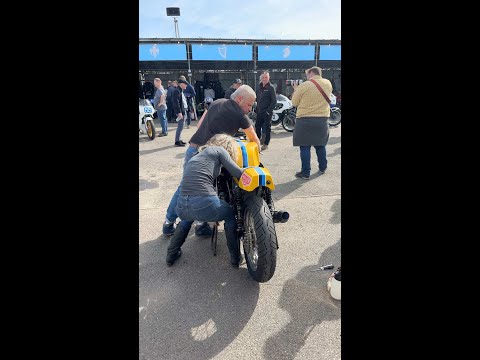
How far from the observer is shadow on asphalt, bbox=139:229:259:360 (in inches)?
65.1

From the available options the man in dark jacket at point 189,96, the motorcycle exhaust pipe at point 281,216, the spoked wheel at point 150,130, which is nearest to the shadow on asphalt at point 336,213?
the motorcycle exhaust pipe at point 281,216

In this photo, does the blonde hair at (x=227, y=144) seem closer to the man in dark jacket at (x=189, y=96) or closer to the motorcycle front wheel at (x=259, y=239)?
the motorcycle front wheel at (x=259, y=239)

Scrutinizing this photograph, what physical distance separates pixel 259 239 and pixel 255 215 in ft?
0.59

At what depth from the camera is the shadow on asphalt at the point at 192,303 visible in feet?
5.42

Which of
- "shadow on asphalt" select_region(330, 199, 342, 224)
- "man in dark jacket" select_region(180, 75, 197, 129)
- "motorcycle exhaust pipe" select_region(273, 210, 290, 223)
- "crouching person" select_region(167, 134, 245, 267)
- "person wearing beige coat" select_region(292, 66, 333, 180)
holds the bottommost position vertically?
"shadow on asphalt" select_region(330, 199, 342, 224)

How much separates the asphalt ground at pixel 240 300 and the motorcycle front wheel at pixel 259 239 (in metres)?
0.18

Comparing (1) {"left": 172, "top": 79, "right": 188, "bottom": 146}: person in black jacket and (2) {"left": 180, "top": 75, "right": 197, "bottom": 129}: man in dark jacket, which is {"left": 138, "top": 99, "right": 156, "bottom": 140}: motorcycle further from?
(2) {"left": 180, "top": 75, "right": 197, "bottom": 129}: man in dark jacket

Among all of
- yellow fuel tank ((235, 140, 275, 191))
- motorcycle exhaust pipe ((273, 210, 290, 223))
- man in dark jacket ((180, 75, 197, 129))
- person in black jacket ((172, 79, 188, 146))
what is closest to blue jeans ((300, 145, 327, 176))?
yellow fuel tank ((235, 140, 275, 191))

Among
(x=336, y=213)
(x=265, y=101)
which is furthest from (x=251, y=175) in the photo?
(x=265, y=101)
